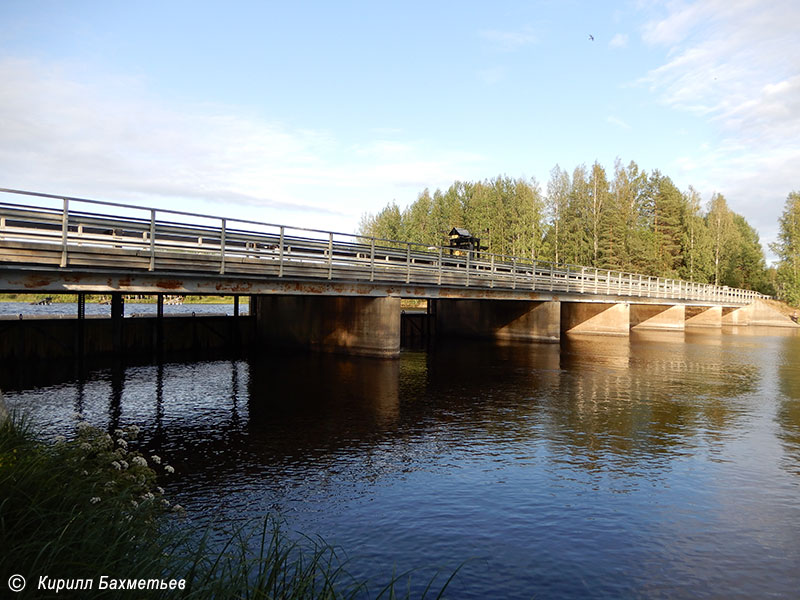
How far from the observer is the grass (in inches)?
174

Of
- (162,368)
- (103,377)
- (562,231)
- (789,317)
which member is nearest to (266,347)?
(162,368)

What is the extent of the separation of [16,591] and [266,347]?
1176 inches

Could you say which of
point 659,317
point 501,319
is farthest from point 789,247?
point 501,319

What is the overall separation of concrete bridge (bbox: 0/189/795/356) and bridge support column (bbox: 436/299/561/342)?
0.25 feet

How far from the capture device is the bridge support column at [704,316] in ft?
222

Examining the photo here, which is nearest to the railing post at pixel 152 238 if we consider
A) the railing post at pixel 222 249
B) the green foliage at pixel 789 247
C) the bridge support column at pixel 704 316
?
the railing post at pixel 222 249

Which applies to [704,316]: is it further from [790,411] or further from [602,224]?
[790,411]

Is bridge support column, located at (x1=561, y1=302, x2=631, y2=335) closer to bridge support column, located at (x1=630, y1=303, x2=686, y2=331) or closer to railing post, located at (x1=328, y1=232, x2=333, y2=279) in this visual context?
bridge support column, located at (x1=630, y1=303, x2=686, y2=331)

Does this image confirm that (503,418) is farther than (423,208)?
No

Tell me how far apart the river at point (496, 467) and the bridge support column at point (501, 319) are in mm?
15703

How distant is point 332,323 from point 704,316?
54949 millimetres

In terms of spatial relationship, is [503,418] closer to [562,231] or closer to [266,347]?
[266,347]

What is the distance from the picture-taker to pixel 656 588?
22.9 feet

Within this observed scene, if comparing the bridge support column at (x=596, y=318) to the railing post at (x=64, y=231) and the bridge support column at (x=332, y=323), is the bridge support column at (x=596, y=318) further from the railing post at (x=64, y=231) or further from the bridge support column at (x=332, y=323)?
the railing post at (x=64, y=231)
